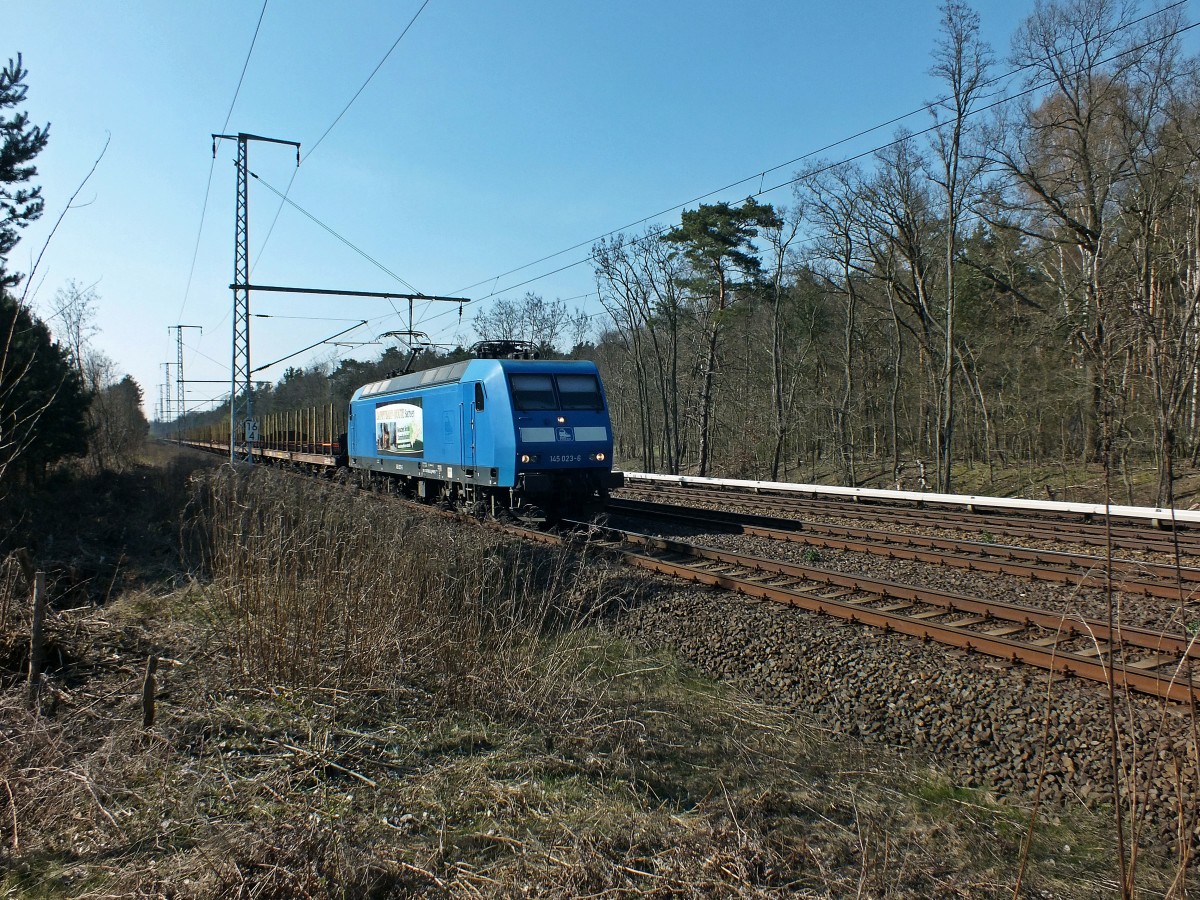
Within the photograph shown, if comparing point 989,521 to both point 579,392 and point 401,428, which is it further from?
point 401,428

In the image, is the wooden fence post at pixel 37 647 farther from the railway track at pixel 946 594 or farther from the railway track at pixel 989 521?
the railway track at pixel 989 521

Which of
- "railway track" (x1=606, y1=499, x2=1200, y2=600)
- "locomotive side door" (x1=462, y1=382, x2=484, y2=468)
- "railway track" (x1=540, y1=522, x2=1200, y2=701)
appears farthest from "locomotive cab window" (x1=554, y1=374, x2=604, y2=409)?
"railway track" (x1=540, y1=522, x2=1200, y2=701)

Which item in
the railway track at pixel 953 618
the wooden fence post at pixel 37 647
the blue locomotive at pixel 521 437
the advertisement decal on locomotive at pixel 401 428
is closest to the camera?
the wooden fence post at pixel 37 647

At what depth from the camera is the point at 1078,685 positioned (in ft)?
19.2

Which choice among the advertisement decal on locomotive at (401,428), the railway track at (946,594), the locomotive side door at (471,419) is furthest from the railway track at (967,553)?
the advertisement decal on locomotive at (401,428)

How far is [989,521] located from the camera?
45.6 ft

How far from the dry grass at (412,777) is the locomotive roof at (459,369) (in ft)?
25.1

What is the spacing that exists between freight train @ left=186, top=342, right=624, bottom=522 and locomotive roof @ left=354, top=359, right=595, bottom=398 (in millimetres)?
25

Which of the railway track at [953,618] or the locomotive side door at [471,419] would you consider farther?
the locomotive side door at [471,419]

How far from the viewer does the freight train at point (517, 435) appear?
13.2 m

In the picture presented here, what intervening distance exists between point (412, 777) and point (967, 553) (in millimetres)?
9549

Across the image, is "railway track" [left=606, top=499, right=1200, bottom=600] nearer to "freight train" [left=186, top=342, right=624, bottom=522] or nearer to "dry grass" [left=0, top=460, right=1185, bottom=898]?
"freight train" [left=186, top=342, right=624, bottom=522]

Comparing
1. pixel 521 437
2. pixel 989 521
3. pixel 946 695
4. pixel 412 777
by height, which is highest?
pixel 521 437

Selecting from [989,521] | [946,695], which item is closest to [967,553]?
[989,521]
